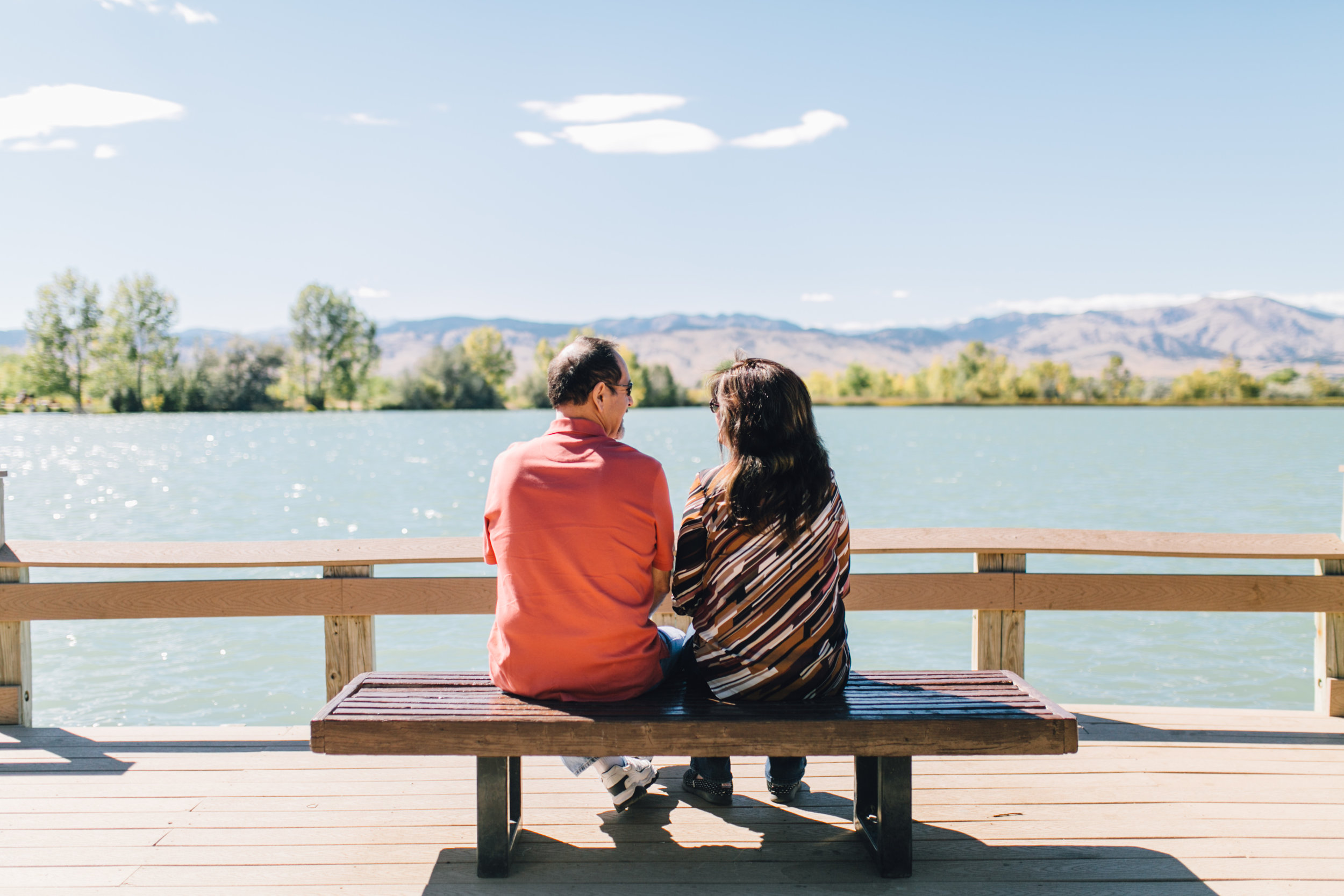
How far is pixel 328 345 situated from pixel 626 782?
78.6 meters

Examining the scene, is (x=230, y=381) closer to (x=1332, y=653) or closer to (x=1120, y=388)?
(x=1332, y=653)

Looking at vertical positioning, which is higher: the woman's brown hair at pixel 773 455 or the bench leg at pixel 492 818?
the woman's brown hair at pixel 773 455

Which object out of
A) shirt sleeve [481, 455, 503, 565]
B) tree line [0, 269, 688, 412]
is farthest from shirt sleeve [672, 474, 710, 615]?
tree line [0, 269, 688, 412]

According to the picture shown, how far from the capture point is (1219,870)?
239 cm

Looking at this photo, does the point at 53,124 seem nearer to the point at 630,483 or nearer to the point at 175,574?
the point at 175,574

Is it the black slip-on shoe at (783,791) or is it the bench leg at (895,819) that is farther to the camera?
the black slip-on shoe at (783,791)

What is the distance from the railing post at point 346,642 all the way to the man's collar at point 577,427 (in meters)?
1.61

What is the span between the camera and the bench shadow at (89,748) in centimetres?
315

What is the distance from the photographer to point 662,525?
7.70 feet

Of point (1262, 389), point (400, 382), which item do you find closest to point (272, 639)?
point (400, 382)

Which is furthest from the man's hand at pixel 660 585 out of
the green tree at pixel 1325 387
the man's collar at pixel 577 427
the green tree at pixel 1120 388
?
the green tree at pixel 1120 388

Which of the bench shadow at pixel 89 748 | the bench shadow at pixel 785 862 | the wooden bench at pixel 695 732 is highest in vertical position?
the wooden bench at pixel 695 732

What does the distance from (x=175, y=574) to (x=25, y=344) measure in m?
61.5

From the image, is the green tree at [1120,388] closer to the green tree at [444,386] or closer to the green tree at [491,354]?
the green tree at [491,354]
